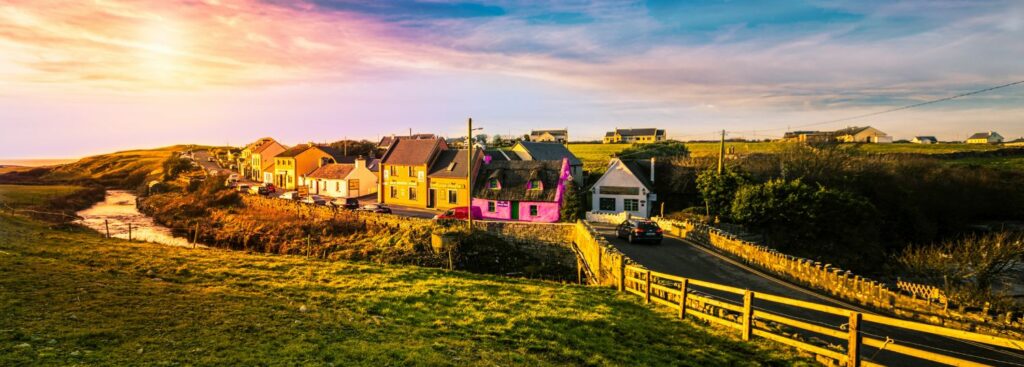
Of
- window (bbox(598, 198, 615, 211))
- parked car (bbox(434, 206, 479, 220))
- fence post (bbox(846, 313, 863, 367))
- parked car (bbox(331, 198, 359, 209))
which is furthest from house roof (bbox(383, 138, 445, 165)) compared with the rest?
fence post (bbox(846, 313, 863, 367))

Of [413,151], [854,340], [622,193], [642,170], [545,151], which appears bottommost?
[854,340]

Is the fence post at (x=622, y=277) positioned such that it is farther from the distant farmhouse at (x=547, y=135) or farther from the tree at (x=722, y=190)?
the distant farmhouse at (x=547, y=135)

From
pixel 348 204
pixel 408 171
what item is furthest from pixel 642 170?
pixel 348 204

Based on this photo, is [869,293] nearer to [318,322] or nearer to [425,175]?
[318,322]

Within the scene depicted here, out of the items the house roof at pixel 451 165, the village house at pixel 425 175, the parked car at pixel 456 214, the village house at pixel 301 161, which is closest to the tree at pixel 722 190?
the parked car at pixel 456 214

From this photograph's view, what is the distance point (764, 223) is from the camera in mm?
36688

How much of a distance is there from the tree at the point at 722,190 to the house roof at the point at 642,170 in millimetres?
6337

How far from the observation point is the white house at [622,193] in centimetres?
4675

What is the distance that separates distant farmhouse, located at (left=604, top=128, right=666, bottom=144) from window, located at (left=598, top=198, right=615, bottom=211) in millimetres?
95952

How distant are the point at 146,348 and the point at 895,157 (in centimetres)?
6853

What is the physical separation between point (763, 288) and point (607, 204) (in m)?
27.7

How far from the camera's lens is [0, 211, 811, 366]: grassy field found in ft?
32.0

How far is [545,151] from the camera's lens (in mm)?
69188

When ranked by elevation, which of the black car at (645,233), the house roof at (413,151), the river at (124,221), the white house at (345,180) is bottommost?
the river at (124,221)
